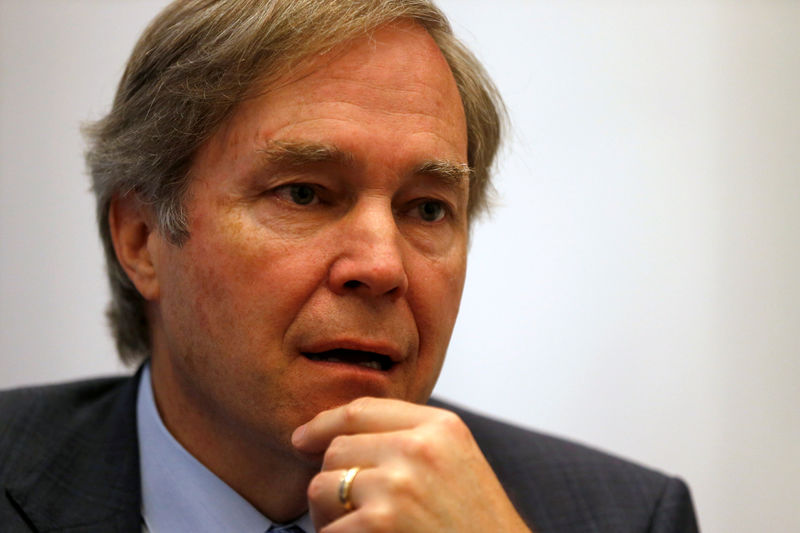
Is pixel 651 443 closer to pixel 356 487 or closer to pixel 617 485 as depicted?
pixel 617 485

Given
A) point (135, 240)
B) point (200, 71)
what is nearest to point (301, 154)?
point (200, 71)

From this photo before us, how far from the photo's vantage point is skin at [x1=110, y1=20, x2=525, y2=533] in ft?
4.66

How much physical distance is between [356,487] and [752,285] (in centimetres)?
174

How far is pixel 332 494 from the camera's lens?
134 centimetres

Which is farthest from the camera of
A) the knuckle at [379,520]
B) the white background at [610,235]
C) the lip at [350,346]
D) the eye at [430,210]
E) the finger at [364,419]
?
the white background at [610,235]

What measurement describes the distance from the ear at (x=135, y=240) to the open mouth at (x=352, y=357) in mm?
443

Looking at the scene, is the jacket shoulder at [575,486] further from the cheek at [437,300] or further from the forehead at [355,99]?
the forehead at [355,99]

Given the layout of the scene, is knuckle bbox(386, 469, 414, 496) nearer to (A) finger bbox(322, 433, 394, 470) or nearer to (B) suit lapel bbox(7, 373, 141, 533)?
(A) finger bbox(322, 433, 394, 470)

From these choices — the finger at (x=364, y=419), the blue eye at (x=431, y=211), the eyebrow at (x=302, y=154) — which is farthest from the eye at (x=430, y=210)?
the finger at (x=364, y=419)

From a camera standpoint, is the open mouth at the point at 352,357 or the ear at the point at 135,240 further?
the ear at the point at 135,240

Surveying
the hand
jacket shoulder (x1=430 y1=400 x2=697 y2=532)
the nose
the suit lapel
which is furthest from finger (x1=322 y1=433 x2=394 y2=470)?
jacket shoulder (x1=430 y1=400 x2=697 y2=532)

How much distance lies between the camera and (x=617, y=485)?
2.12 meters

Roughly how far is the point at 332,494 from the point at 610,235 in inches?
62.0

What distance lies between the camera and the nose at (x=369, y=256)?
1.49m
